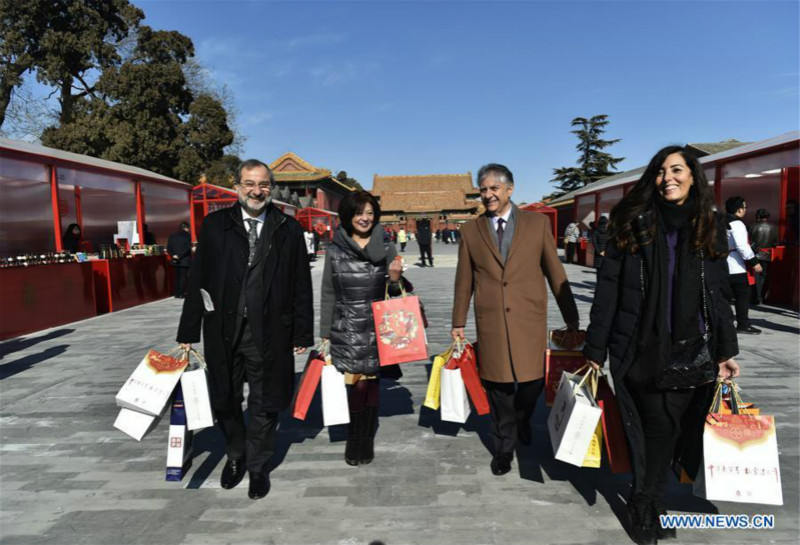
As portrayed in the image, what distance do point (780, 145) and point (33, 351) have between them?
11.2m

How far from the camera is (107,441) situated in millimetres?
3523

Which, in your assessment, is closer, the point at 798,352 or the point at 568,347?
the point at 568,347

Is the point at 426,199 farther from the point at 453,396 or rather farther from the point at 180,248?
the point at 453,396

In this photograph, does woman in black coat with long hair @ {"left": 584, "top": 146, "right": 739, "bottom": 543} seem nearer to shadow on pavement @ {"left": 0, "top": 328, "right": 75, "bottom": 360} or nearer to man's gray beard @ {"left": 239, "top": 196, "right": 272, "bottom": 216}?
man's gray beard @ {"left": 239, "top": 196, "right": 272, "bottom": 216}

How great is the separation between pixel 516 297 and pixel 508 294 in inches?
1.8

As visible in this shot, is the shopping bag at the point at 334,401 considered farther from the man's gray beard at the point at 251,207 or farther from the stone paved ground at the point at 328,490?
the man's gray beard at the point at 251,207

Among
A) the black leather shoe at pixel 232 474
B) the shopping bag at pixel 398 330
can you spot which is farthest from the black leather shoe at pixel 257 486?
the shopping bag at pixel 398 330

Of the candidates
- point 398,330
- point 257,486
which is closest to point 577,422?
point 398,330

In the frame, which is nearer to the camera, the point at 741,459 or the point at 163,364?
the point at 741,459

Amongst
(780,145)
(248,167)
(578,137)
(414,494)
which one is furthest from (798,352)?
(578,137)

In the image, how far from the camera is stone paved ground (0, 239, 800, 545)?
92.9 inches

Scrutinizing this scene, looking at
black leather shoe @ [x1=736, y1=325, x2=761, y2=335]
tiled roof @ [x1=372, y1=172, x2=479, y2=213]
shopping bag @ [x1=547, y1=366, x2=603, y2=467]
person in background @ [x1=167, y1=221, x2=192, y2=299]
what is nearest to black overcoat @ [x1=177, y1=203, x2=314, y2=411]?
shopping bag @ [x1=547, y1=366, x2=603, y2=467]

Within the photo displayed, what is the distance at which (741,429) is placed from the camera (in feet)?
6.88

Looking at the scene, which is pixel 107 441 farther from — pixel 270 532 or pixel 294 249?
pixel 294 249
